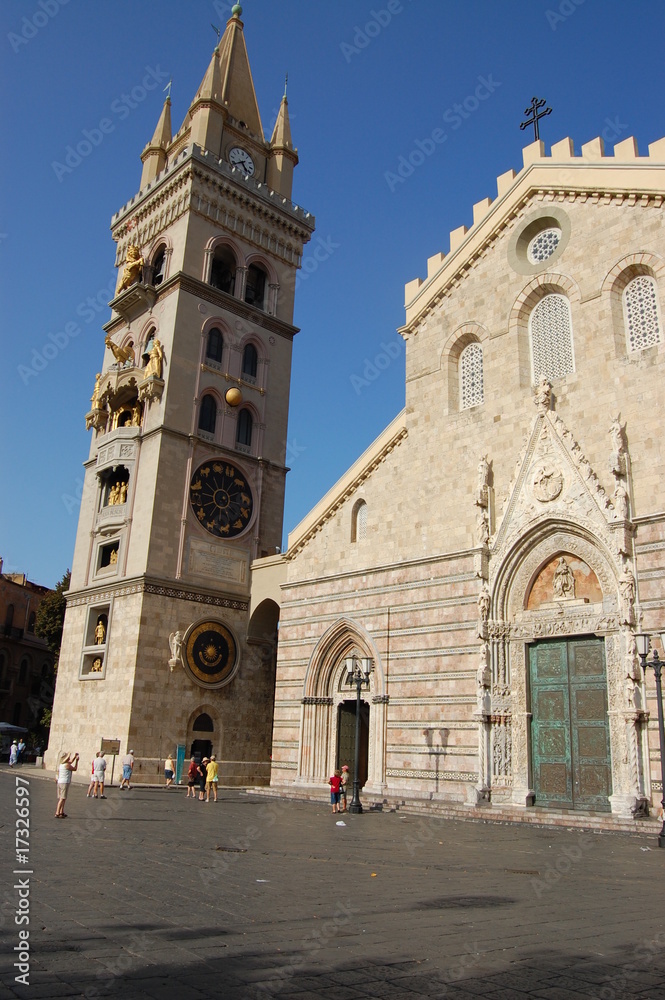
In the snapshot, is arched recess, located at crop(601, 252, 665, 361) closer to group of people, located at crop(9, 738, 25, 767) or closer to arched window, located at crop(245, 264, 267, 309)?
arched window, located at crop(245, 264, 267, 309)

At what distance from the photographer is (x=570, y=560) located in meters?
22.0

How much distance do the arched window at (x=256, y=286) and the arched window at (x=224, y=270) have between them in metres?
1.04

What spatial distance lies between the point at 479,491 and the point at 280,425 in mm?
17800

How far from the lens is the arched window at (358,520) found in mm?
28406

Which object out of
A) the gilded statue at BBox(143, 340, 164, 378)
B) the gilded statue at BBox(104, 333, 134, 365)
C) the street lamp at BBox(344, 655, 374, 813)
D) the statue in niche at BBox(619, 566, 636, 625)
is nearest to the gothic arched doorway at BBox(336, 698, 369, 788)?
the street lamp at BBox(344, 655, 374, 813)

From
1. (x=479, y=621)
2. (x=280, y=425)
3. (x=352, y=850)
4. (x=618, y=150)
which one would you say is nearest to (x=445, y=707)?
(x=479, y=621)

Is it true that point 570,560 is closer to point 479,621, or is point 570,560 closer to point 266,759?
point 479,621

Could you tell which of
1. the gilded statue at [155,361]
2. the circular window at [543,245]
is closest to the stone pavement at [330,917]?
the circular window at [543,245]

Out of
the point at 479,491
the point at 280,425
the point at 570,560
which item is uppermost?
the point at 280,425

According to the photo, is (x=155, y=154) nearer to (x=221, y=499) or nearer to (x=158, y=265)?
(x=158, y=265)

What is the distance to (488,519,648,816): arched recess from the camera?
62.9 feet

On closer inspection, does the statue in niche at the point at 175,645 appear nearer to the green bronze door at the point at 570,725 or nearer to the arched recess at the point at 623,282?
the green bronze door at the point at 570,725

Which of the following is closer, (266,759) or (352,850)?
(352,850)

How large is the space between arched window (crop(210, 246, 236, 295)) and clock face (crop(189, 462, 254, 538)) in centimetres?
928
